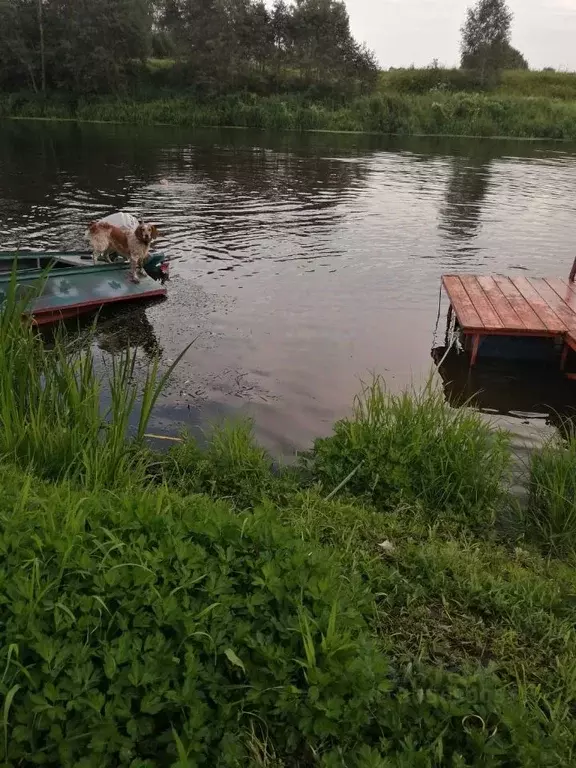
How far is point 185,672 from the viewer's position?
7.58 feet

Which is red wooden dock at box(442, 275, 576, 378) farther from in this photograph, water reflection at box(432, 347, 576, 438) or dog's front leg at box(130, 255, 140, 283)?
dog's front leg at box(130, 255, 140, 283)

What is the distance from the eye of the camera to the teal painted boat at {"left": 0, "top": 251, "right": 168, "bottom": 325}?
29.1 ft

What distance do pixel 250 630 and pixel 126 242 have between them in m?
8.56

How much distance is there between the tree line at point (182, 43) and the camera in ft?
146

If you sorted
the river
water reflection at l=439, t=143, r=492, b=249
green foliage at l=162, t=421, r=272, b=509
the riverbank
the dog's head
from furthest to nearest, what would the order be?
1. the riverbank
2. water reflection at l=439, t=143, r=492, b=249
3. the dog's head
4. the river
5. green foliage at l=162, t=421, r=272, b=509

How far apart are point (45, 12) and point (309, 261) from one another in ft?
153

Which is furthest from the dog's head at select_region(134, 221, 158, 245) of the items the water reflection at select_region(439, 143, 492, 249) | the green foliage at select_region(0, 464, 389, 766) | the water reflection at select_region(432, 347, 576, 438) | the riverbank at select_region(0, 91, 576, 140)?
the riverbank at select_region(0, 91, 576, 140)

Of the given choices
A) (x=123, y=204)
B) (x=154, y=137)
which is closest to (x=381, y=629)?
(x=123, y=204)

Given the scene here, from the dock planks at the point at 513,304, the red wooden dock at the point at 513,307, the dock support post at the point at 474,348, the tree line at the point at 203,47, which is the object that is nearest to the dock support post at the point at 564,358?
the red wooden dock at the point at 513,307

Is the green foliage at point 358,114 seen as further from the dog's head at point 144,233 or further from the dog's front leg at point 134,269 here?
the dog's front leg at point 134,269

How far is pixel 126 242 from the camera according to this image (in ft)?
32.8

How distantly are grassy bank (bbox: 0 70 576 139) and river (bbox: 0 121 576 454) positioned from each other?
9.18m

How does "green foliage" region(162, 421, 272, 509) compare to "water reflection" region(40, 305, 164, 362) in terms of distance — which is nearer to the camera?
"green foliage" region(162, 421, 272, 509)

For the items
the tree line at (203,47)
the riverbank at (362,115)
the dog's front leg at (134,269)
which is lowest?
the dog's front leg at (134,269)
